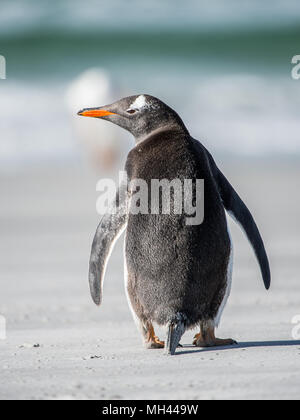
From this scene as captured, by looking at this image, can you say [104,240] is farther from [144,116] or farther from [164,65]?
[164,65]

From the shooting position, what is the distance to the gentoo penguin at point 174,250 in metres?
4.37

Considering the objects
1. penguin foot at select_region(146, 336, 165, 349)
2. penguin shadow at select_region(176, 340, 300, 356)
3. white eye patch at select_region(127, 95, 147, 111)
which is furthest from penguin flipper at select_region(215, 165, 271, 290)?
penguin foot at select_region(146, 336, 165, 349)

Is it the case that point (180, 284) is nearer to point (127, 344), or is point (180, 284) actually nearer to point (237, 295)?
point (127, 344)

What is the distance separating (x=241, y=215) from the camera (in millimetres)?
4801

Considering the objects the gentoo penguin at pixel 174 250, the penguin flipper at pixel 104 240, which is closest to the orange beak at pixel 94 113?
the gentoo penguin at pixel 174 250

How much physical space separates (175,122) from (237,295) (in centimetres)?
185

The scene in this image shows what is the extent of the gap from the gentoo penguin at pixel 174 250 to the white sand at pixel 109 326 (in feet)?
0.57

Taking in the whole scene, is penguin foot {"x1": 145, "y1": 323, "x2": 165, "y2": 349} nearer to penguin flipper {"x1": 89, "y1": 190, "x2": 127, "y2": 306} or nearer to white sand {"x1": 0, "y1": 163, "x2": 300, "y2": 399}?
white sand {"x1": 0, "y1": 163, "x2": 300, "y2": 399}

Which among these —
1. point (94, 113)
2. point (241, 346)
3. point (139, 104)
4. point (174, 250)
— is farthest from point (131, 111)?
point (241, 346)

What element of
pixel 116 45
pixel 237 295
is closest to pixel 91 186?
pixel 237 295

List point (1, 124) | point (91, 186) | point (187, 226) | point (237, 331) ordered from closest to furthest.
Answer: point (187, 226) < point (237, 331) < point (91, 186) < point (1, 124)

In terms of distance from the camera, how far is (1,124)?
16609mm

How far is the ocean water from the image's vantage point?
52.5 feet

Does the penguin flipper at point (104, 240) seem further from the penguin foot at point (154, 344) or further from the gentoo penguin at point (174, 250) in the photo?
the penguin foot at point (154, 344)
